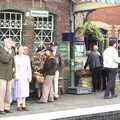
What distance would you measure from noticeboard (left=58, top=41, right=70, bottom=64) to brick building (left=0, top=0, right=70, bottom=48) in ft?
0.83

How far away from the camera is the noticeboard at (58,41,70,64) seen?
17.3 meters

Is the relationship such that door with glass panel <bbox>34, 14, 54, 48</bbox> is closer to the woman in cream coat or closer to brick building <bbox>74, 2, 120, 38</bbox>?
brick building <bbox>74, 2, 120, 38</bbox>

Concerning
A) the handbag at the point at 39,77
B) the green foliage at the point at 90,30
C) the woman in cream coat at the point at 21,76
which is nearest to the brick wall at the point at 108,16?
the green foliage at the point at 90,30

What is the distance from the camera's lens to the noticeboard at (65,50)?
1728 centimetres

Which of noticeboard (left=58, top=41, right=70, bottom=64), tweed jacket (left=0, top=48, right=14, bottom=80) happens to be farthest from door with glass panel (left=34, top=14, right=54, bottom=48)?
tweed jacket (left=0, top=48, right=14, bottom=80)

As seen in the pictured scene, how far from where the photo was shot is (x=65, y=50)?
17.4 metres

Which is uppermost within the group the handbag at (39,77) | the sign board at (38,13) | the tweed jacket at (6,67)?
the sign board at (38,13)

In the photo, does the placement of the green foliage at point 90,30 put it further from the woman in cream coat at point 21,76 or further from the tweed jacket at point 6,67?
the tweed jacket at point 6,67

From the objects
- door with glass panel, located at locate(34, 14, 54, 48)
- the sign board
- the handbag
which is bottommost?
the handbag

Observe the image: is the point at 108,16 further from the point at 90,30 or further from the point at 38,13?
the point at 38,13

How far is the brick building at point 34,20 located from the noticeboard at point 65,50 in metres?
0.25

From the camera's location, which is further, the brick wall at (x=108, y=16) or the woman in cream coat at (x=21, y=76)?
the brick wall at (x=108, y=16)

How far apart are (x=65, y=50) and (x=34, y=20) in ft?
5.04

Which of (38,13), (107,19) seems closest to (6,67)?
(38,13)
